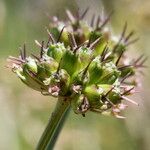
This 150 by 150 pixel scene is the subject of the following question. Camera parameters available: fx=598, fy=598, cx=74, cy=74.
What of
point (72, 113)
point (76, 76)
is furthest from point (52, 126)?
point (72, 113)

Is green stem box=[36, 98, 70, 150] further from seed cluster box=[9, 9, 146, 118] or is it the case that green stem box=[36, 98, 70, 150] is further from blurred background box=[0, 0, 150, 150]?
→ blurred background box=[0, 0, 150, 150]

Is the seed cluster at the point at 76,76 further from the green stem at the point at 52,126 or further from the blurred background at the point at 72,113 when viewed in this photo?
the blurred background at the point at 72,113

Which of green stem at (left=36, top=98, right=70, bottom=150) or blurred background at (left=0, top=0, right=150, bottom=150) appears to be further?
blurred background at (left=0, top=0, right=150, bottom=150)

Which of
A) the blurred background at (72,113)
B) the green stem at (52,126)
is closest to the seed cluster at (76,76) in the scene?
the green stem at (52,126)

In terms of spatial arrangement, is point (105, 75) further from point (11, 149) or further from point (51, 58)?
point (11, 149)

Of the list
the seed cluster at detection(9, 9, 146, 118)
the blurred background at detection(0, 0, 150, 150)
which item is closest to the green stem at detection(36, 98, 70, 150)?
the seed cluster at detection(9, 9, 146, 118)

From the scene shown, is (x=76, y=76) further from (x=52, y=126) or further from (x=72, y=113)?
(x=72, y=113)
